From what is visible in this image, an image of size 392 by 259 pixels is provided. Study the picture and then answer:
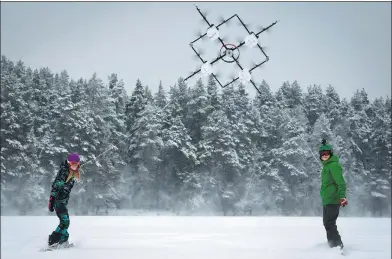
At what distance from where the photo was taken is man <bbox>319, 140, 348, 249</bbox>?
28.1 feet

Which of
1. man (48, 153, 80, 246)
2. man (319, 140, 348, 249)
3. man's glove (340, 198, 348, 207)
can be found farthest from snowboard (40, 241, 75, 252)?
man's glove (340, 198, 348, 207)

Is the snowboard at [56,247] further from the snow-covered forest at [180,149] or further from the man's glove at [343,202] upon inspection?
the snow-covered forest at [180,149]

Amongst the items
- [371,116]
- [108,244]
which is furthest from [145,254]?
[371,116]

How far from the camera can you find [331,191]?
28.7ft

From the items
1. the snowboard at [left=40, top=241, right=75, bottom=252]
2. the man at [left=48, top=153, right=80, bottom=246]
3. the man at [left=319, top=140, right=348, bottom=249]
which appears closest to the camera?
the snowboard at [left=40, top=241, right=75, bottom=252]

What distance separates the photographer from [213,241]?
10.7 meters

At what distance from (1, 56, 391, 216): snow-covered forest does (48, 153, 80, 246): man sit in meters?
35.1

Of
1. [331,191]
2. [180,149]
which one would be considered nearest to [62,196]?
[331,191]

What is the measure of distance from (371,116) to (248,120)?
76.6 feet

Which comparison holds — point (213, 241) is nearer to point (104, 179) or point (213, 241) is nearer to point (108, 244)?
point (108, 244)

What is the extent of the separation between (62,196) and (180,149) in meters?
42.3

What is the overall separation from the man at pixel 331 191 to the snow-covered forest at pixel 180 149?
3682 centimetres

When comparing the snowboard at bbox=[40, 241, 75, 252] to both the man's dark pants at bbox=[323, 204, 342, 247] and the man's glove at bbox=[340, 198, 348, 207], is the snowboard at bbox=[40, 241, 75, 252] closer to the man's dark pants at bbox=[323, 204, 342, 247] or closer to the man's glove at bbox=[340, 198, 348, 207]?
the man's dark pants at bbox=[323, 204, 342, 247]

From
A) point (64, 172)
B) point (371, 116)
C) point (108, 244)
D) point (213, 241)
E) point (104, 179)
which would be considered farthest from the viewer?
point (371, 116)
